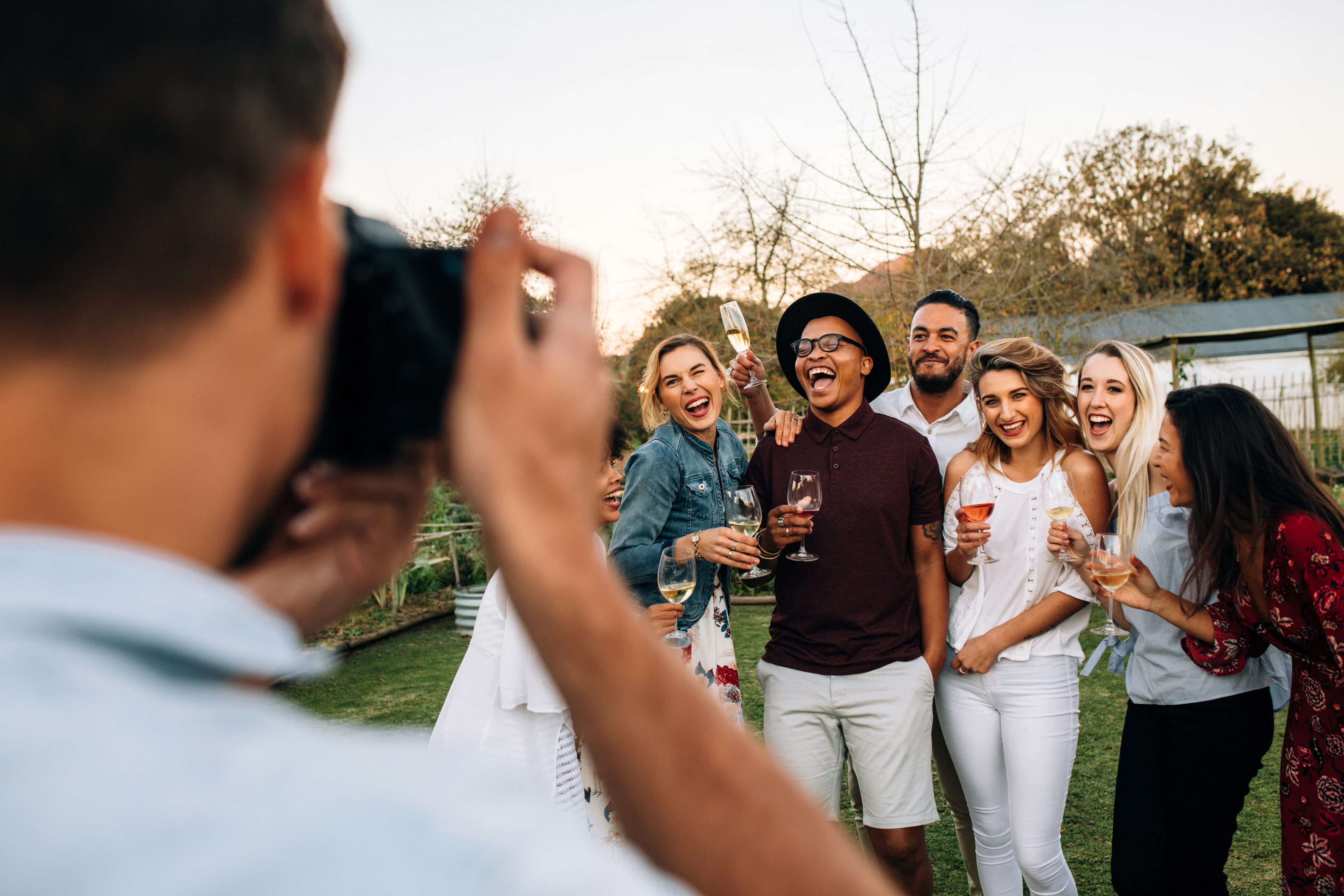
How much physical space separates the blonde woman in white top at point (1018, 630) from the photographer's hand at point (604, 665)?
3.78 m

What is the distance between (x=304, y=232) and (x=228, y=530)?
0.19m

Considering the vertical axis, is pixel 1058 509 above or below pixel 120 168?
below

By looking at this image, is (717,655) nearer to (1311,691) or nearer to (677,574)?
(677,574)

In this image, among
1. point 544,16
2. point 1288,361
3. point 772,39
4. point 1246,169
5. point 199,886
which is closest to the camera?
point 199,886

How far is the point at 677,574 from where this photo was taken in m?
3.75

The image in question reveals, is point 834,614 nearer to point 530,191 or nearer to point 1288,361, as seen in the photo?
point 530,191

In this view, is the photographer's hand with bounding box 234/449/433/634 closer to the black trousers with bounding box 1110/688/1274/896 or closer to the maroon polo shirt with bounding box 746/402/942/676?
the maroon polo shirt with bounding box 746/402/942/676

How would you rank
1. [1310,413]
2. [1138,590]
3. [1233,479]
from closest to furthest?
[1233,479], [1138,590], [1310,413]

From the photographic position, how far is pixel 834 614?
13.6 feet

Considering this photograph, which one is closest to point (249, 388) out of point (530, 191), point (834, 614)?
point (834, 614)

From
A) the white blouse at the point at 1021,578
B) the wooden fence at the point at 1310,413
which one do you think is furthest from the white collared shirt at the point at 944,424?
the wooden fence at the point at 1310,413

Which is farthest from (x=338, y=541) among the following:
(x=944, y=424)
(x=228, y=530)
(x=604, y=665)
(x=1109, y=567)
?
(x=944, y=424)

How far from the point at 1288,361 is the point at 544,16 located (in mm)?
37559

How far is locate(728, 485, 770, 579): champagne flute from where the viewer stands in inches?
159
